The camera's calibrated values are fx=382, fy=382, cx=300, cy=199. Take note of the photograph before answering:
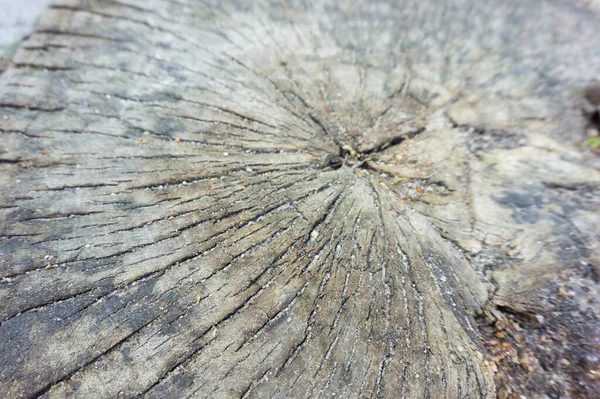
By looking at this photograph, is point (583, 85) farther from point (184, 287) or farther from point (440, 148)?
point (184, 287)

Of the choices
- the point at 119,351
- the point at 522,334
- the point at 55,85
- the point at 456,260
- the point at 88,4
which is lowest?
the point at 119,351

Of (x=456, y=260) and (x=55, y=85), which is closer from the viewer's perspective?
(x=456, y=260)

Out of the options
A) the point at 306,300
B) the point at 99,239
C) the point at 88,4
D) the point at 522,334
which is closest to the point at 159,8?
the point at 88,4

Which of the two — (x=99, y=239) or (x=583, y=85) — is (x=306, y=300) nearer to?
(x=99, y=239)

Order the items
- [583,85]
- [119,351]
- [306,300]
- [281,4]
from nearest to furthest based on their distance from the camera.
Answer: [119,351] → [306,300] → [583,85] → [281,4]

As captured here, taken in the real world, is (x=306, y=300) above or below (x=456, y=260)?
below

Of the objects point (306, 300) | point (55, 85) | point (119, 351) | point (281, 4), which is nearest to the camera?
point (119, 351)
